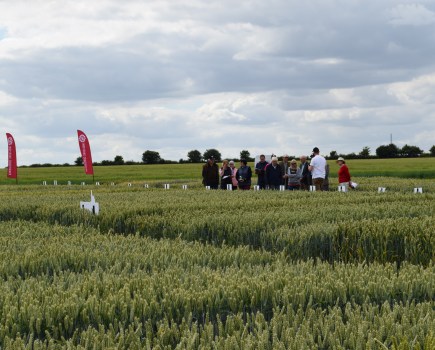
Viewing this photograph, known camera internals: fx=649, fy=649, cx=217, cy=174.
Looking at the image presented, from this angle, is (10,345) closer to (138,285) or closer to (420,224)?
(138,285)

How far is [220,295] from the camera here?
5434 millimetres

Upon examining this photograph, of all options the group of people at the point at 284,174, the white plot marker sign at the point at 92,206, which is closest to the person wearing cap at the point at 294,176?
the group of people at the point at 284,174

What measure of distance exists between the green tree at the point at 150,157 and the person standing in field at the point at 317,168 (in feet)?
275

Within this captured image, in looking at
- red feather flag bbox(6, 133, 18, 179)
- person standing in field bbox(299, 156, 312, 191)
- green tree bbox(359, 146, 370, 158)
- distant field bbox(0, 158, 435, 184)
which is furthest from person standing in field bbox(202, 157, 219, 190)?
green tree bbox(359, 146, 370, 158)

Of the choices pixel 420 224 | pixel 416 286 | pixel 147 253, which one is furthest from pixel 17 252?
pixel 420 224

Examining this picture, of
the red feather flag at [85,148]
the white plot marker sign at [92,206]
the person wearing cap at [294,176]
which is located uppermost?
the red feather flag at [85,148]

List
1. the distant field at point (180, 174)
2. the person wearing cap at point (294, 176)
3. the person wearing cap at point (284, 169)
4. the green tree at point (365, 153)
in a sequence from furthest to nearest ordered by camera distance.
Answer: the green tree at point (365, 153) → the distant field at point (180, 174) → the person wearing cap at point (284, 169) → the person wearing cap at point (294, 176)

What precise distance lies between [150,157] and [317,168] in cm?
8440

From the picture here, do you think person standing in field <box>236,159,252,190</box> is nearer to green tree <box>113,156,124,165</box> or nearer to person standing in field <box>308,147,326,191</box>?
person standing in field <box>308,147,326,191</box>

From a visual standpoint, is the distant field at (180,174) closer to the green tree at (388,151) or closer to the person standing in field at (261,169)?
the person standing in field at (261,169)

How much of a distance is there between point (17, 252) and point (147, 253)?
1.68 m

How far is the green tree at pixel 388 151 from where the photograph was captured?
9925cm

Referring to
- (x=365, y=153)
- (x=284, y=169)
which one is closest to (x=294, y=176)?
(x=284, y=169)

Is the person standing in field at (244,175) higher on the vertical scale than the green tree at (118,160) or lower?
lower
